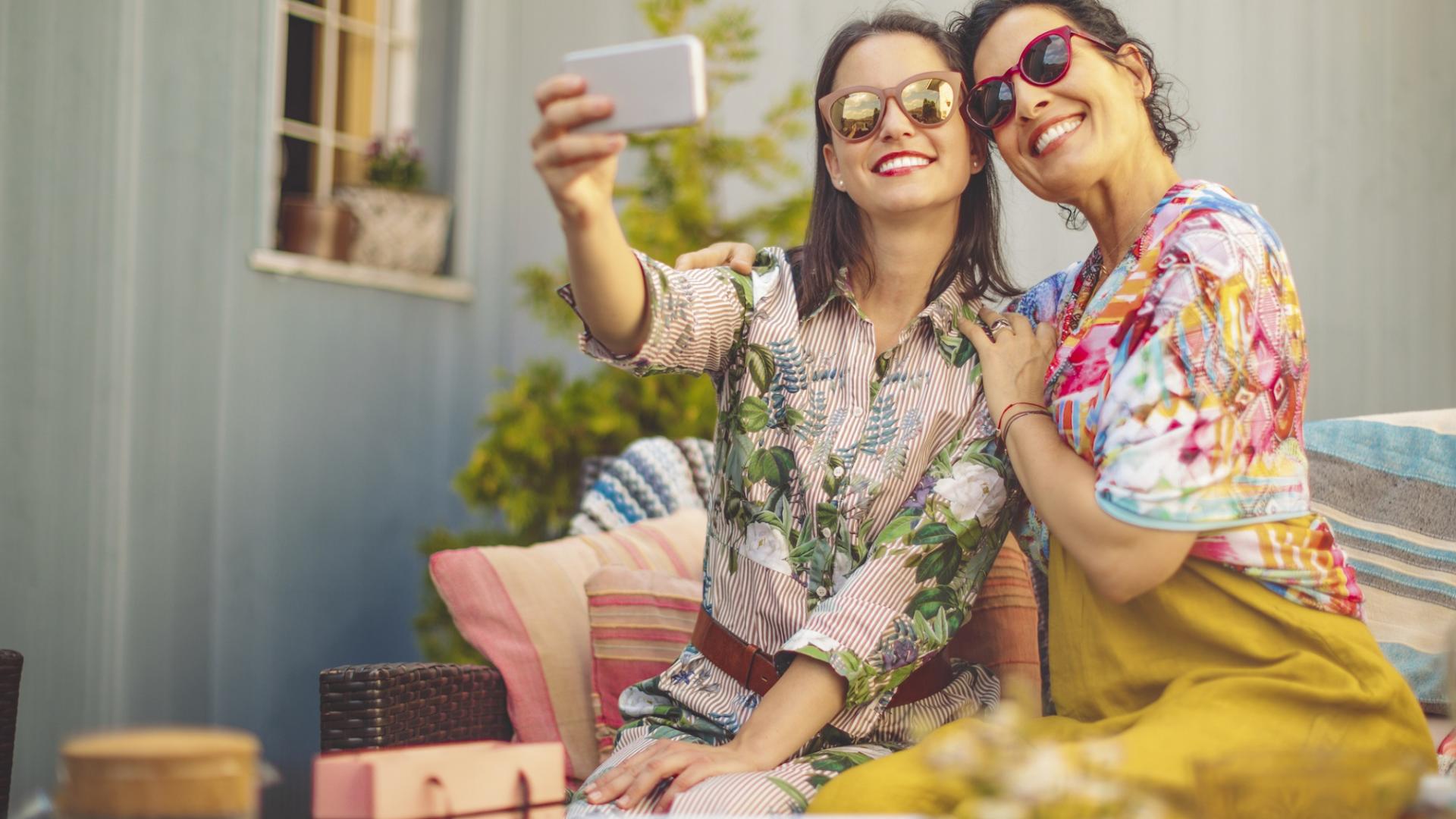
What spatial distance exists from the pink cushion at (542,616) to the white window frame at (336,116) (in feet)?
8.51

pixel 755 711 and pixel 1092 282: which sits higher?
pixel 1092 282

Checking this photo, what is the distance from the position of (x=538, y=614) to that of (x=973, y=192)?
1.09 metres

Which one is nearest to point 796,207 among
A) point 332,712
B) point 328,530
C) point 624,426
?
point 624,426

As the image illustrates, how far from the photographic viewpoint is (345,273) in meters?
4.99

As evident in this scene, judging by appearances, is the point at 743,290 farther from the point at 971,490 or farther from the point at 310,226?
the point at 310,226

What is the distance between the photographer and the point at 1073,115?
1.77 m

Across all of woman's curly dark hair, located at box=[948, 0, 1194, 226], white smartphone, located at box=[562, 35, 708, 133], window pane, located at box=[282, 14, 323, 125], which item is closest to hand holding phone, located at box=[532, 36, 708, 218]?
white smartphone, located at box=[562, 35, 708, 133]

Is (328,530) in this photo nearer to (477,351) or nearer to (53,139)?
(477,351)

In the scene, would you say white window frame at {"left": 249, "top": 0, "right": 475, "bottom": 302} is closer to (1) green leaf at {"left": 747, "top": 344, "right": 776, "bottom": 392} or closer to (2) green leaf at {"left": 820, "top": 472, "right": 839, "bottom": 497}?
(1) green leaf at {"left": 747, "top": 344, "right": 776, "bottom": 392}

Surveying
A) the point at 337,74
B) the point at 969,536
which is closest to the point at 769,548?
the point at 969,536

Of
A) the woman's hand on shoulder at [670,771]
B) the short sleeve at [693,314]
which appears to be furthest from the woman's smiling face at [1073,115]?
the woman's hand on shoulder at [670,771]

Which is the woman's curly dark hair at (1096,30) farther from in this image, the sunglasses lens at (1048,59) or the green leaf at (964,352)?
the green leaf at (964,352)

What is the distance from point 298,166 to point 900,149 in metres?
3.77

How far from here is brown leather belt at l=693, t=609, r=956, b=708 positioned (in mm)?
1793
